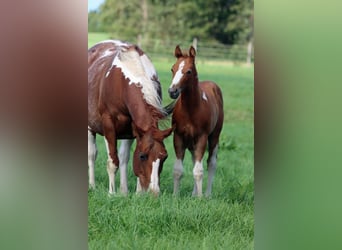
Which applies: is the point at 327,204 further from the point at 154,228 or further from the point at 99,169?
the point at 99,169

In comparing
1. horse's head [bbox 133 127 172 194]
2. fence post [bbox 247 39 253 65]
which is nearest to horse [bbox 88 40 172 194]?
horse's head [bbox 133 127 172 194]

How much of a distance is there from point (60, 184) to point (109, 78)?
0.54 metres

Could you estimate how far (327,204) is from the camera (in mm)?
2918

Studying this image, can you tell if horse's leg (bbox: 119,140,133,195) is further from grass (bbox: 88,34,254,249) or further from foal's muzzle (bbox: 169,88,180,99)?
foal's muzzle (bbox: 169,88,180,99)

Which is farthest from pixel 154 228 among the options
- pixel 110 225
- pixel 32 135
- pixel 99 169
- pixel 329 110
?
pixel 329 110

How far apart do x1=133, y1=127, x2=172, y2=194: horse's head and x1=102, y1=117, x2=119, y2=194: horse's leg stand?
0.13m

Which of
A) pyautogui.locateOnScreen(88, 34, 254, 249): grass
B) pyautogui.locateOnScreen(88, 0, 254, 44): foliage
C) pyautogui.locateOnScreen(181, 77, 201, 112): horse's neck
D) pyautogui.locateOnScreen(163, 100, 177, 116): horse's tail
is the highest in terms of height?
pyautogui.locateOnScreen(88, 0, 254, 44): foliage

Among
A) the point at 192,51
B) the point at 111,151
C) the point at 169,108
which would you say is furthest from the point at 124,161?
the point at 192,51

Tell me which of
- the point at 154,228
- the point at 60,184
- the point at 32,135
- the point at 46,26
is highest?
the point at 46,26

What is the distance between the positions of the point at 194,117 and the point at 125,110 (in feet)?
1.05

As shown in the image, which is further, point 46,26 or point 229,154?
point 229,154

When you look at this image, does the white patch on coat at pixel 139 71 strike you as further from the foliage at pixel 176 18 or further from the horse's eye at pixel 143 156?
the horse's eye at pixel 143 156

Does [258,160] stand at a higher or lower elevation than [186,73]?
lower

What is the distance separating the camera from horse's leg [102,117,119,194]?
296 cm
